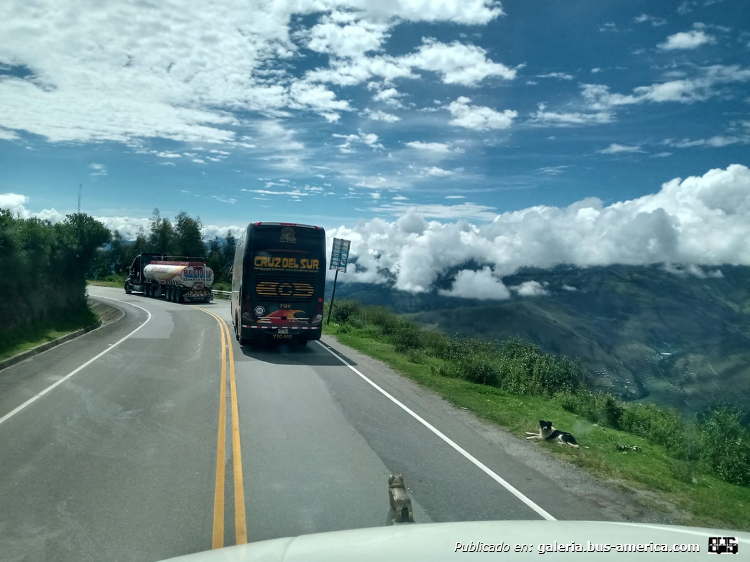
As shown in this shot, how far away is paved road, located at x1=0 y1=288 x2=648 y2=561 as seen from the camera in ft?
17.6

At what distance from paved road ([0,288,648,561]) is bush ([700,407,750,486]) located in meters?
3.32

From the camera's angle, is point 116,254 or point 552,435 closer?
point 552,435

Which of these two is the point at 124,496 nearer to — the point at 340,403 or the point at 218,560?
the point at 218,560

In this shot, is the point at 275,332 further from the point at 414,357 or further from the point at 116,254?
the point at 116,254

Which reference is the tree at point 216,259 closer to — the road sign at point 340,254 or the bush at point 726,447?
the road sign at point 340,254

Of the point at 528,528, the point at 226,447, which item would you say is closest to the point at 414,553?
the point at 528,528

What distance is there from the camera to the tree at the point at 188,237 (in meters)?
88.5

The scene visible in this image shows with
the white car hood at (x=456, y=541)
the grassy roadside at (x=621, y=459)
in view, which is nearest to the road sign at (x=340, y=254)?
the grassy roadside at (x=621, y=459)

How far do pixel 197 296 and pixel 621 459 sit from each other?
42.8 m

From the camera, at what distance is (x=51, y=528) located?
5246 mm

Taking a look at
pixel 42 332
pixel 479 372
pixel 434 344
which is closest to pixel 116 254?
pixel 42 332

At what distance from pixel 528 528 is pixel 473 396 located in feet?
33.3

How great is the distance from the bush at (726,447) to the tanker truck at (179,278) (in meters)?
41.5

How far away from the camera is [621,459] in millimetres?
9031
